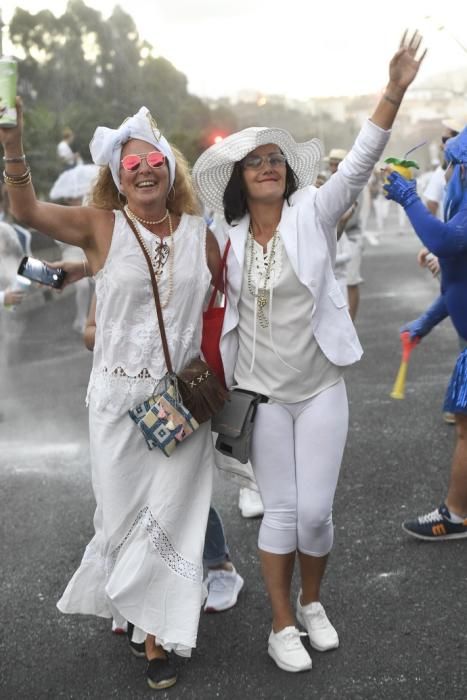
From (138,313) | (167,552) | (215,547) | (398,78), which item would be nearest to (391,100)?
(398,78)

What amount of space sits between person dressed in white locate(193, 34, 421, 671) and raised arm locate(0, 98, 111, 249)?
50 cm

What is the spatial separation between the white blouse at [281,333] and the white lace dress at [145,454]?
0.61ft

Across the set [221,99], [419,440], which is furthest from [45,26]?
[419,440]

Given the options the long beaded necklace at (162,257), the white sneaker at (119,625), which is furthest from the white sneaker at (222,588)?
the long beaded necklace at (162,257)

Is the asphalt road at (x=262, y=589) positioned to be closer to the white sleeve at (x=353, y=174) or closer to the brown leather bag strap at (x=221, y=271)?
the brown leather bag strap at (x=221, y=271)

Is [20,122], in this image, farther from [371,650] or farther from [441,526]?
[441,526]

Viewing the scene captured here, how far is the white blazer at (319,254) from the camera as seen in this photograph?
3268mm

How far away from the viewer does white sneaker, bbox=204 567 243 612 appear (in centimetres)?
389

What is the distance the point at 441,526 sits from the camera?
438 centimetres

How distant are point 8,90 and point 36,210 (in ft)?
1.46

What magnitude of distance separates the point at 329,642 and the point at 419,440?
104 inches

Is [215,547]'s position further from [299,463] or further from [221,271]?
[221,271]

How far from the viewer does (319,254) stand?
333 cm

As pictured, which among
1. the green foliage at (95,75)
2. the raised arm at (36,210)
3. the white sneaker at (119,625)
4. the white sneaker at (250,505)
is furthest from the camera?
the green foliage at (95,75)
